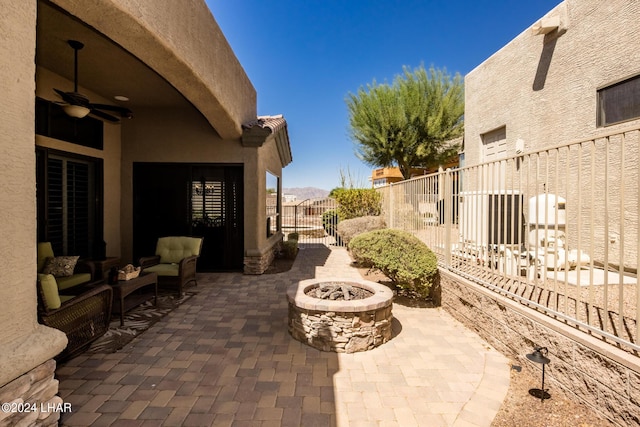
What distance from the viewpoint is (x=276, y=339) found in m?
4.35

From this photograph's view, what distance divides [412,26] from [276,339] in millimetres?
12875

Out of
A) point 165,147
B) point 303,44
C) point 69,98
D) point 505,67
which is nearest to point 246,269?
point 165,147

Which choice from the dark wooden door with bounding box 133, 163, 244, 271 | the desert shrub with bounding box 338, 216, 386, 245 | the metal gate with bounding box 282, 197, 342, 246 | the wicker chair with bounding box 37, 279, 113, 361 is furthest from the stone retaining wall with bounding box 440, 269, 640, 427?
the metal gate with bounding box 282, 197, 342, 246

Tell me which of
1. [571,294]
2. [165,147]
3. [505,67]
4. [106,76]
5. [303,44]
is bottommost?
[571,294]

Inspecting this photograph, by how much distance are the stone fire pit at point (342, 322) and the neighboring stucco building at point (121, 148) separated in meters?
2.49

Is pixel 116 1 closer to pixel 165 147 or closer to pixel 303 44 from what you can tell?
pixel 165 147

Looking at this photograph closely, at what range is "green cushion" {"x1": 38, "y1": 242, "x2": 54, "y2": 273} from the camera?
5350 mm

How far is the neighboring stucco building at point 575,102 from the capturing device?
5328 millimetres

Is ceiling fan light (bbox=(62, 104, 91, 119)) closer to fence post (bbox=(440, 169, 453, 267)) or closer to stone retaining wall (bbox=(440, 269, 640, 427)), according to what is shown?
fence post (bbox=(440, 169, 453, 267))

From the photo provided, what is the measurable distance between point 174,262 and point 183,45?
426cm

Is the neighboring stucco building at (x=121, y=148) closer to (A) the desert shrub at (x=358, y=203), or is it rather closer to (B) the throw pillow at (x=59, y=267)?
(B) the throw pillow at (x=59, y=267)

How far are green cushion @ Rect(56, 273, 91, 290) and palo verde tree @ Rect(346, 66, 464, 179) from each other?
1493 centimetres

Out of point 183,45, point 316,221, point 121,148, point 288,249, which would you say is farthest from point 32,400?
point 316,221

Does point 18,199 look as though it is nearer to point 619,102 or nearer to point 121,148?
point 121,148
